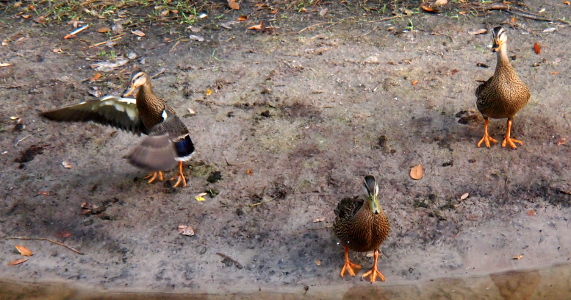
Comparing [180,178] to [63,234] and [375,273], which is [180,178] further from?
[375,273]

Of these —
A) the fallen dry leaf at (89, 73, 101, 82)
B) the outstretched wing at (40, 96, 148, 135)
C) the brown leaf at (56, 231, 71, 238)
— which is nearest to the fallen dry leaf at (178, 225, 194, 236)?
the brown leaf at (56, 231, 71, 238)

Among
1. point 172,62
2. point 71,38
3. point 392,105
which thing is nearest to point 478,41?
point 392,105

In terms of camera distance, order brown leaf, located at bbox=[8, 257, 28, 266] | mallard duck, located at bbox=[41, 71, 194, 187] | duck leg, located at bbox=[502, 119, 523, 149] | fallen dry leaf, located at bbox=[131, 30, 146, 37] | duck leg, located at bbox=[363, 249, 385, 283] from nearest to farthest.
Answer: duck leg, located at bbox=[363, 249, 385, 283] → brown leaf, located at bbox=[8, 257, 28, 266] → mallard duck, located at bbox=[41, 71, 194, 187] → duck leg, located at bbox=[502, 119, 523, 149] → fallen dry leaf, located at bbox=[131, 30, 146, 37]

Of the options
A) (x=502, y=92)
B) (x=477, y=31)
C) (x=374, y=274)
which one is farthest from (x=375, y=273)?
(x=477, y=31)

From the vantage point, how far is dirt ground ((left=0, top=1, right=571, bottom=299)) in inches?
167

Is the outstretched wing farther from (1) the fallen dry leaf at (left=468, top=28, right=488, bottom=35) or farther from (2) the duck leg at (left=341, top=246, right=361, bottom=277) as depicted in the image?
(1) the fallen dry leaf at (left=468, top=28, right=488, bottom=35)

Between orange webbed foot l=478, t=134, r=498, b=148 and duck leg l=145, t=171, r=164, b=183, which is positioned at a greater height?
duck leg l=145, t=171, r=164, b=183

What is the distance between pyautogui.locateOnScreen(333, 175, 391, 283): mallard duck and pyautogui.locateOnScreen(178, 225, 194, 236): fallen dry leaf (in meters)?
1.15

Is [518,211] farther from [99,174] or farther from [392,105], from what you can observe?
[99,174]

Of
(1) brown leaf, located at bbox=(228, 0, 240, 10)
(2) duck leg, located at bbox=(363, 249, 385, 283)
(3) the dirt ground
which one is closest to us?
(2) duck leg, located at bbox=(363, 249, 385, 283)

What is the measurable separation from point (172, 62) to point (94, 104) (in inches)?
70.2

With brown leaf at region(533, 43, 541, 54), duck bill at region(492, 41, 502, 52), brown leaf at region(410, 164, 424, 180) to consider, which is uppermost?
duck bill at region(492, 41, 502, 52)

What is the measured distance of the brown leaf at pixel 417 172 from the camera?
16.1ft

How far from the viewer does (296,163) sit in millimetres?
5164
